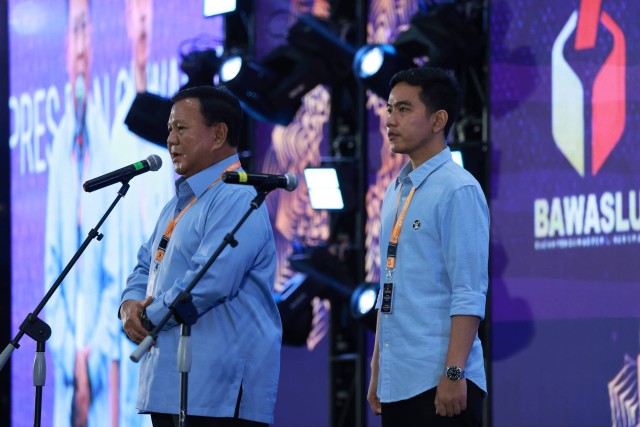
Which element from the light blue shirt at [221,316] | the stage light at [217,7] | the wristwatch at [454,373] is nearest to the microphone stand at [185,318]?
the light blue shirt at [221,316]

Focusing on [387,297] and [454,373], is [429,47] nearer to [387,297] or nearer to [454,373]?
[387,297]

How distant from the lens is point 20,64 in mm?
7387

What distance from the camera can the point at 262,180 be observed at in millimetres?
2740

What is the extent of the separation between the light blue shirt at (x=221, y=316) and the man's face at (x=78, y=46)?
3.99m

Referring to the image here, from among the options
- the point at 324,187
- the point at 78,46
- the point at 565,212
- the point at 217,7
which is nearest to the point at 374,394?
the point at 565,212

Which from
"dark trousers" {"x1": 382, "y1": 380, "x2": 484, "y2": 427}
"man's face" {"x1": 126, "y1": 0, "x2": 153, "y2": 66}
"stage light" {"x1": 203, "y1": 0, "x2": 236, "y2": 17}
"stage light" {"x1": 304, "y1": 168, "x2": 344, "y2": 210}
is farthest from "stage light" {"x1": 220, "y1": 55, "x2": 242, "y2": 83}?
"dark trousers" {"x1": 382, "y1": 380, "x2": 484, "y2": 427}

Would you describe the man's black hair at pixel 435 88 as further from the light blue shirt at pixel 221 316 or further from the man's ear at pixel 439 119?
the light blue shirt at pixel 221 316

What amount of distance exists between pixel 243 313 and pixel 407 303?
0.48 metres

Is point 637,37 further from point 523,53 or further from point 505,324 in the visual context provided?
point 505,324

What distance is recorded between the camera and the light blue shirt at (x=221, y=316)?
2.81 metres

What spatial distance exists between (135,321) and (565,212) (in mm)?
2091

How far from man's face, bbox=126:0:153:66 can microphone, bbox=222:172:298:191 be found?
3.66 metres

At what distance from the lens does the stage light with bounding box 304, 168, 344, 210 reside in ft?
15.9

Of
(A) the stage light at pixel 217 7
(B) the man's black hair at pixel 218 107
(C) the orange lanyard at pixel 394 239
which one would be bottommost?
(C) the orange lanyard at pixel 394 239
